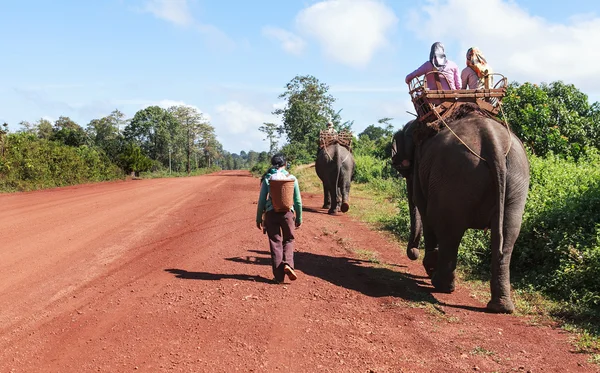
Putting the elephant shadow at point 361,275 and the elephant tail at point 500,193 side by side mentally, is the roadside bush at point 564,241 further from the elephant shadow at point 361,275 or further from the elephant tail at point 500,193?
the elephant shadow at point 361,275

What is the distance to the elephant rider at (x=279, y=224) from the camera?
6.01 metres

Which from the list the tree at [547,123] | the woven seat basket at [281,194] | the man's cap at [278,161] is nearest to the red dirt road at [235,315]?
the woven seat basket at [281,194]

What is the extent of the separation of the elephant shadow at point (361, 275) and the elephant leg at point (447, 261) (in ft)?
0.64

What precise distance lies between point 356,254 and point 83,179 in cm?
2419

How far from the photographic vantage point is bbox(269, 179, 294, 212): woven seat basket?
6090mm

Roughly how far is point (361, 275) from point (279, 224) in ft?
4.67

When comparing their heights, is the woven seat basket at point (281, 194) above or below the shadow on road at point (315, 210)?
above

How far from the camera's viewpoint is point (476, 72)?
265 inches

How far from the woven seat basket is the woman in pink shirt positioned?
2491mm

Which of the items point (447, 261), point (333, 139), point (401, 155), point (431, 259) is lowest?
point (431, 259)

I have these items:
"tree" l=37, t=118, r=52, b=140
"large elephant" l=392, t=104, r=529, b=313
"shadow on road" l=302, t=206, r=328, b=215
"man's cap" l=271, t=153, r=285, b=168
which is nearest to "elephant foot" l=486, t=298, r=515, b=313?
"large elephant" l=392, t=104, r=529, b=313

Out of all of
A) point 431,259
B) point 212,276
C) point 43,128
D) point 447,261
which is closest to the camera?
point 447,261

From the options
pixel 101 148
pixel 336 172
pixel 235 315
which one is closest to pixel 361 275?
pixel 235 315

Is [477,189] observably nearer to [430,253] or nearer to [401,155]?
[430,253]
